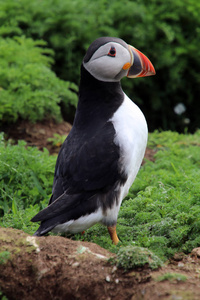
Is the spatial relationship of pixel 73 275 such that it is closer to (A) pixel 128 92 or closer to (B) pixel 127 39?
(A) pixel 128 92

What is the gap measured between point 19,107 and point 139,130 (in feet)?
9.17

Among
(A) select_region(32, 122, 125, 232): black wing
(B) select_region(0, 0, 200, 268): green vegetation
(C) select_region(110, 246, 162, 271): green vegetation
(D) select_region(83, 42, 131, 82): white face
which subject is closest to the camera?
(C) select_region(110, 246, 162, 271): green vegetation

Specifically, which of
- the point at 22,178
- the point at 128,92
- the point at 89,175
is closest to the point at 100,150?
the point at 89,175

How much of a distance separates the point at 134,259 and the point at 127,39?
6.16 meters

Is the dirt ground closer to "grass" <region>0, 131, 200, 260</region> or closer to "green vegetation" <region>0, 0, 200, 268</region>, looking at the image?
"grass" <region>0, 131, 200, 260</region>

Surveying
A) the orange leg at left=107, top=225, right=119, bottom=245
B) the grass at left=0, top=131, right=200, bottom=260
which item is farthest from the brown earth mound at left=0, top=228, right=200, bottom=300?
the orange leg at left=107, top=225, right=119, bottom=245

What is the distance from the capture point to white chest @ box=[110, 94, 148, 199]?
3.81 meters

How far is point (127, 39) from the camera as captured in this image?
8.48 meters

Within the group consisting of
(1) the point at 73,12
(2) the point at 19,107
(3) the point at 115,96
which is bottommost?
(2) the point at 19,107

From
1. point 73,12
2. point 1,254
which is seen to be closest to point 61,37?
point 73,12

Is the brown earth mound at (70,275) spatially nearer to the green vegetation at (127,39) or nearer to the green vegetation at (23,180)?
the green vegetation at (23,180)

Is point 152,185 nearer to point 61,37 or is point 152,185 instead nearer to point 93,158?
point 93,158

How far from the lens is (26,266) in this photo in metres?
3.09

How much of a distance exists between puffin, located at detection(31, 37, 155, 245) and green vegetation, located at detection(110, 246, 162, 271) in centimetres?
79
